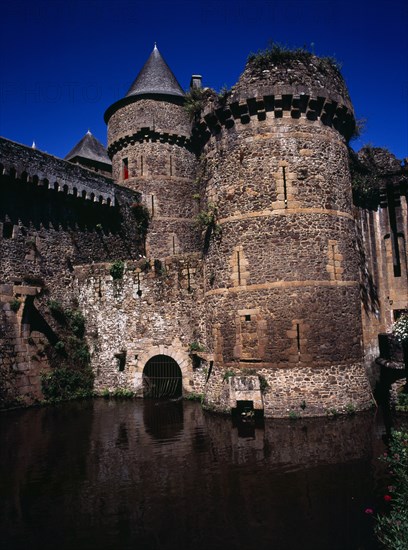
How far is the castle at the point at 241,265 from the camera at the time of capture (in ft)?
40.2

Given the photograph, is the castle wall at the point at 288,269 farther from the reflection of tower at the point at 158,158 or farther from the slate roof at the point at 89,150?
the slate roof at the point at 89,150

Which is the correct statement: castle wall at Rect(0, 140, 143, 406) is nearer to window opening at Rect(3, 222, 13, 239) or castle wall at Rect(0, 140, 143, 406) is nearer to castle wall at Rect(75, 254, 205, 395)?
window opening at Rect(3, 222, 13, 239)

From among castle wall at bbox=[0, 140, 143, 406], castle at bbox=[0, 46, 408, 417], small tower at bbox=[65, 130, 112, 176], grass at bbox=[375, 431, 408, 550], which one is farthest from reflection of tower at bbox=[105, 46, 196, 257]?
grass at bbox=[375, 431, 408, 550]

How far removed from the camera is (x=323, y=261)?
12.5m

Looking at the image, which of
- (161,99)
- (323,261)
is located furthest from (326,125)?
(161,99)

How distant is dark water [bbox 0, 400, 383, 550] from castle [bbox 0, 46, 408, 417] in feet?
6.62

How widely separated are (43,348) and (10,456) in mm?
6681

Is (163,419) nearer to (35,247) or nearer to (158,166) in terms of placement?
(35,247)

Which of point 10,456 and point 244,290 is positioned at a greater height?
point 244,290

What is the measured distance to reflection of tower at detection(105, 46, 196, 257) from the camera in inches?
883

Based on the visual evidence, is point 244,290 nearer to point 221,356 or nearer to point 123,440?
point 221,356

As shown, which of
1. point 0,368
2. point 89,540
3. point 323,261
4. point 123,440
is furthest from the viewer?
point 0,368

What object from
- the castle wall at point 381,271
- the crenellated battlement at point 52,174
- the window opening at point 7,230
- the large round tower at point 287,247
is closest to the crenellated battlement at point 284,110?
the large round tower at point 287,247

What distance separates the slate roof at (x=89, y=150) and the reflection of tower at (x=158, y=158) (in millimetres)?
4786
